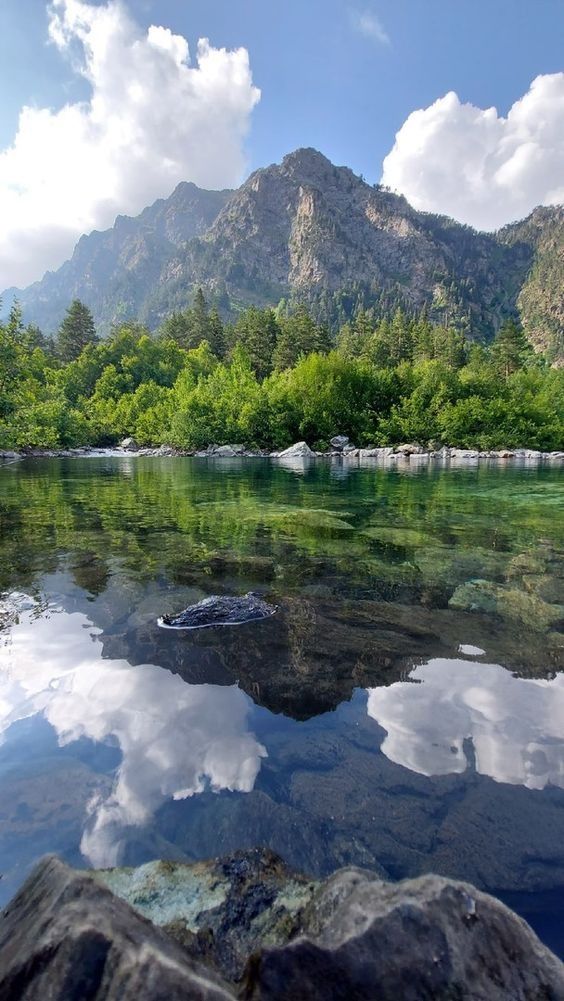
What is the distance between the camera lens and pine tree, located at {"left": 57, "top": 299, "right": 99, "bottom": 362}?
116m

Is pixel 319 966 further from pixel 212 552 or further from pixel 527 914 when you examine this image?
pixel 212 552

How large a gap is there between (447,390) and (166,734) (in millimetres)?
78784

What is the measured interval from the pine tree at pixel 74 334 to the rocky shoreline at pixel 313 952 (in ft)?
419

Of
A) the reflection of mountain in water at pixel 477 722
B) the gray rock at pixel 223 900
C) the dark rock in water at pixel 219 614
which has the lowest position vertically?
the reflection of mountain in water at pixel 477 722

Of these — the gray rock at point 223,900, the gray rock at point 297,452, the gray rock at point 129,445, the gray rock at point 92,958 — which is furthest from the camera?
the gray rock at point 129,445

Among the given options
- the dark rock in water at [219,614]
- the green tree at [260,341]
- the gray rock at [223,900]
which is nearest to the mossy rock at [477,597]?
the dark rock in water at [219,614]

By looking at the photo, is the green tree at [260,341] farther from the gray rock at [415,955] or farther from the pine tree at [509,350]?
the gray rock at [415,955]

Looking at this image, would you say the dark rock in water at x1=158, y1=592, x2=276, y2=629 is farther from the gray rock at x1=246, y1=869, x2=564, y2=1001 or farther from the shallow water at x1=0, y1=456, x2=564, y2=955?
the gray rock at x1=246, y1=869, x2=564, y2=1001

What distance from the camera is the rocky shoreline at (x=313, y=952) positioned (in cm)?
143

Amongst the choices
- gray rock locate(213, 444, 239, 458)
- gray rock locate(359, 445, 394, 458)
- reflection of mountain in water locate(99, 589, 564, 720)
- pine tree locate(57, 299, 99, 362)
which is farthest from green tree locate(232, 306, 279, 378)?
reflection of mountain in water locate(99, 589, 564, 720)

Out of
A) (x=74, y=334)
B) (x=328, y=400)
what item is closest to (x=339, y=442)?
(x=328, y=400)

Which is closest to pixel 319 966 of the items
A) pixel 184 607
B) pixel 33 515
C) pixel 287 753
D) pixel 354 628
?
pixel 287 753

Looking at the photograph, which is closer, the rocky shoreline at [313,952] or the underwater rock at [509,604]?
the rocky shoreline at [313,952]

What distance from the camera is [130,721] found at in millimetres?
4656
